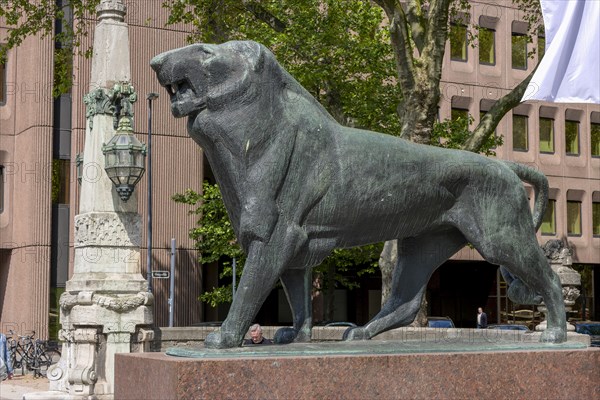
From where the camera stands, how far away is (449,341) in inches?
257

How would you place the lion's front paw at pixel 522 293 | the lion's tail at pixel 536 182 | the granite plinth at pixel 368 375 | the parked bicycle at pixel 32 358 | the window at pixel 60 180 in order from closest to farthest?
the granite plinth at pixel 368 375 → the lion's front paw at pixel 522 293 → the lion's tail at pixel 536 182 → the parked bicycle at pixel 32 358 → the window at pixel 60 180

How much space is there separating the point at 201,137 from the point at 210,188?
91.0 ft

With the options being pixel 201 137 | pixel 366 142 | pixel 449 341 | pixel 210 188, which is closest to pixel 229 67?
pixel 201 137

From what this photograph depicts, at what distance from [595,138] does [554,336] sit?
44413 millimetres

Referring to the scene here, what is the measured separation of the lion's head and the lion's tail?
6.14 feet

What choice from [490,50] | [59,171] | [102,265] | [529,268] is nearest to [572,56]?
[529,268]

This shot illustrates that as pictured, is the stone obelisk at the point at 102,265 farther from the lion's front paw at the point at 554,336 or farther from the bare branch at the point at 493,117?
the lion's front paw at the point at 554,336

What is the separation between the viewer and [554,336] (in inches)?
259

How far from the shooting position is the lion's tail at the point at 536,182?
693 cm

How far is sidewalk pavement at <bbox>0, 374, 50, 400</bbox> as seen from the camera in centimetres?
2086

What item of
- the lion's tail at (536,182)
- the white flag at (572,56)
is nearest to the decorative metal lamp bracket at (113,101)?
the lion's tail at (536,182)

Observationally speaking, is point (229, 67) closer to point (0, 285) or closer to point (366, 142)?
point (366, 142)

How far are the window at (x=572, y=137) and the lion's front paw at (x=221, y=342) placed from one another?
4403 centimetres

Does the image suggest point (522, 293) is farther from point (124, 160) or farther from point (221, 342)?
point (124, 160)
